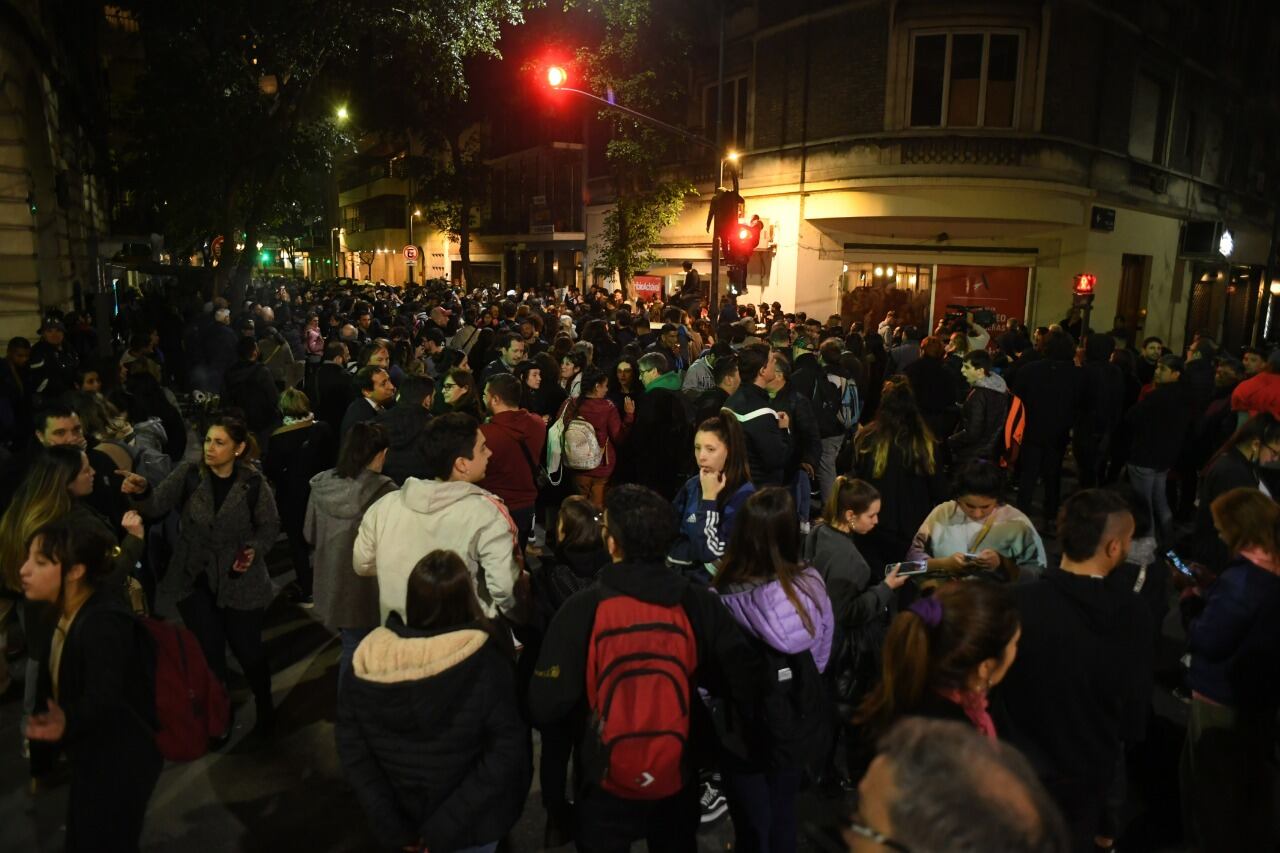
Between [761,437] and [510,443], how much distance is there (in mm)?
1852

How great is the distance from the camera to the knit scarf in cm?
266

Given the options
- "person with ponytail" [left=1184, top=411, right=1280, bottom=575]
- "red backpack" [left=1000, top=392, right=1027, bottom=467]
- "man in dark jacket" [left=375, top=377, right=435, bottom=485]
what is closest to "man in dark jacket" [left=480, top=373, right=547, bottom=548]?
"man in dark jacket" [left=375, top=377, right=435, bottom=485]

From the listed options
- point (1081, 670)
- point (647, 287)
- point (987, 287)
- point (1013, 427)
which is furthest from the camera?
point (647, 287)

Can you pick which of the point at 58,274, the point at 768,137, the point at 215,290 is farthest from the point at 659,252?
the point at 58,274

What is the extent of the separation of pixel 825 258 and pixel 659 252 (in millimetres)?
6493

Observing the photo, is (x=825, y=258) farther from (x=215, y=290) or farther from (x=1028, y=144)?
(x=215, y=290)

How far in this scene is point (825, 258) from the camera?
70.0 feet

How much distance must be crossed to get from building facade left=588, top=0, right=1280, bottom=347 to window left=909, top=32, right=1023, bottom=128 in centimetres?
4

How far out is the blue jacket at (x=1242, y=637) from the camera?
130 inches

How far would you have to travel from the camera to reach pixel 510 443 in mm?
5695

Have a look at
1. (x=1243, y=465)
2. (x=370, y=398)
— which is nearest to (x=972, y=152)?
(x=1243, y=465)

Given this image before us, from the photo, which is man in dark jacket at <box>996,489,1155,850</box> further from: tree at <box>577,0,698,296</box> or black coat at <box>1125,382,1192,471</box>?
tree at <box>577,0,698,296</box>

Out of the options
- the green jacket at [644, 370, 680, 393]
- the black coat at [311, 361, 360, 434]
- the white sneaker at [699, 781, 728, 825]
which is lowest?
the white sneaker at [699, 781, 728, 825]

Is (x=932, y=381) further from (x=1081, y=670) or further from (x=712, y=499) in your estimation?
(x=1081, y=670)
